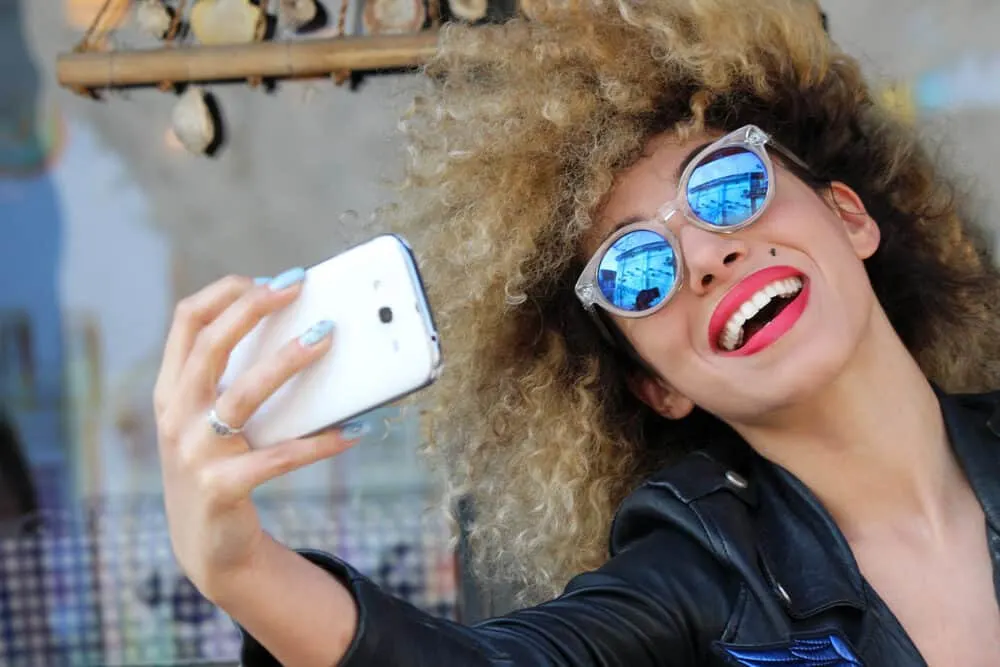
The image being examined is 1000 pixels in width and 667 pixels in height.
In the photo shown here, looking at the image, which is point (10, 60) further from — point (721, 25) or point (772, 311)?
point (772, 311)

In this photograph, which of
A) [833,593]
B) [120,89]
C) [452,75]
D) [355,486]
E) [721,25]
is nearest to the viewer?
[833,593]

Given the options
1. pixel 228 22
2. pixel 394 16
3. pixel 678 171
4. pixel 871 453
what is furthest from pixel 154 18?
pixel 871 453

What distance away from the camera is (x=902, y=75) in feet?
8.75

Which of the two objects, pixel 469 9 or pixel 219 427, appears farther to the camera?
pixel 469 9

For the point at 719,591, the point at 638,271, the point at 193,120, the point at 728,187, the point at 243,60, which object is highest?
the point at 243,60

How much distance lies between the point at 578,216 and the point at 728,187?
230 millimetres

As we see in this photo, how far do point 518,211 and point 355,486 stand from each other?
4.55 ft

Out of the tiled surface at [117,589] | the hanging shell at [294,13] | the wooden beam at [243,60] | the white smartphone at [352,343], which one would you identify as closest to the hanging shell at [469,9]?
the wooden beam at [243,60]

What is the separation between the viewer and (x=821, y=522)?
1310 mm

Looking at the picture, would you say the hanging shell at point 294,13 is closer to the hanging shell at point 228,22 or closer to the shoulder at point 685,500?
the hanging shell at point 228,22

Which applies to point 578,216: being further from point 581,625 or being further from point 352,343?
point 352,343

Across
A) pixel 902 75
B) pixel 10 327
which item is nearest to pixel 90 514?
pixel 10 327

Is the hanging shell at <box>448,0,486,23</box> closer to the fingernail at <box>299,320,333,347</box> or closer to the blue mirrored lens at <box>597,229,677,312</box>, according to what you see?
the blue mirrored lens at <box>597,229,677,312</box>

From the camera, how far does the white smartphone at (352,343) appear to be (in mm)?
841
